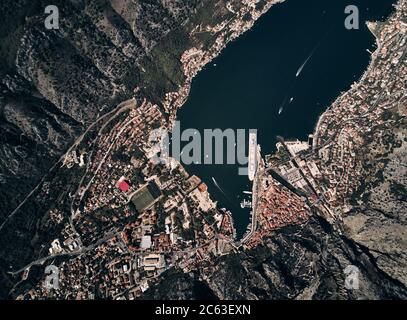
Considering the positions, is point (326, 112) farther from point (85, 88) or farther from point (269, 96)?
point (85, 88)

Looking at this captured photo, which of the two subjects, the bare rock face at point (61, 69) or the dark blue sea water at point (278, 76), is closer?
the bare rock face at point (61, 69)

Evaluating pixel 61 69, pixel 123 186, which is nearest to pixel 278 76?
pixel 123 186

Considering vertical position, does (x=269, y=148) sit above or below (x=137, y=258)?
above

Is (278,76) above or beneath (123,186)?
above

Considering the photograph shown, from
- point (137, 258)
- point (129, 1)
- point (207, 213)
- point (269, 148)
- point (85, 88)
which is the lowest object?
point (137, 258)

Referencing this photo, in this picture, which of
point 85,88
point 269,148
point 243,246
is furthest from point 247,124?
point 85,88

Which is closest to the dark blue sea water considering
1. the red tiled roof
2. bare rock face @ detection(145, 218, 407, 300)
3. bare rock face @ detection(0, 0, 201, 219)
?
bare rock face @ detection(145, 218, 407, 300)

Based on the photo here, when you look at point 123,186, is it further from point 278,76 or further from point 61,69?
point 278,76

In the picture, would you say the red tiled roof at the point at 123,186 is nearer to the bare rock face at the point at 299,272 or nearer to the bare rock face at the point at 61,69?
the bare rock face at the point at 61,69

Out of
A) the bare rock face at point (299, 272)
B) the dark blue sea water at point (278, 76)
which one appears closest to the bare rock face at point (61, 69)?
the dark blue sea water at point (278, 76)
